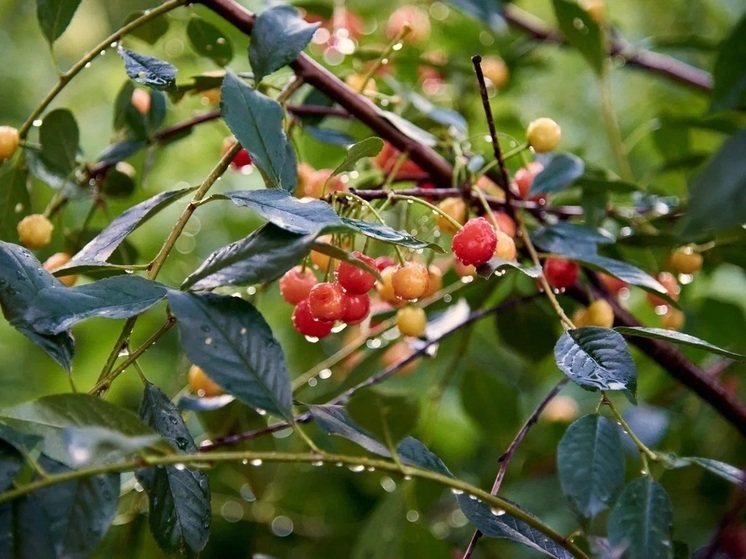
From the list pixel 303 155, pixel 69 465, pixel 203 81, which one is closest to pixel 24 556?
pixel 69 465

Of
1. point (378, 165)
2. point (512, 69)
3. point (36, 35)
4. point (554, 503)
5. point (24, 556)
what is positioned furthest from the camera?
point (36, 35)

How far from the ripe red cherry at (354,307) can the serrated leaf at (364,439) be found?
8 cm

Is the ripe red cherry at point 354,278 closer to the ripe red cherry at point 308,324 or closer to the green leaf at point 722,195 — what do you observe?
the ripe red cherry at point 308,324

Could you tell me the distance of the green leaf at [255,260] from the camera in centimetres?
43

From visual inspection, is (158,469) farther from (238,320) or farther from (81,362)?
(81,362)

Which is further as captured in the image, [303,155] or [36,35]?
[36,35]

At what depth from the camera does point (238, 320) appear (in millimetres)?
446

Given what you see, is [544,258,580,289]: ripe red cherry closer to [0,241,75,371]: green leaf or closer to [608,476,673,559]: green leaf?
[608,476,673,559]: green leaf

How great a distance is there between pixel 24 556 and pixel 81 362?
1.01 metres

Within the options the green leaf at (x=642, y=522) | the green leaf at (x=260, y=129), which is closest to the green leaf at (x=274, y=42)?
the green leaf at (x=260, y=129)

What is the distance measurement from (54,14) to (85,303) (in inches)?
12.3

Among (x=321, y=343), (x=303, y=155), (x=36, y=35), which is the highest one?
(x=303, y=155)

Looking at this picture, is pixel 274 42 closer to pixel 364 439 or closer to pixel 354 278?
pixel 354 278

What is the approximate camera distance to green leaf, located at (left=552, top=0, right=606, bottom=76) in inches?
33.6
